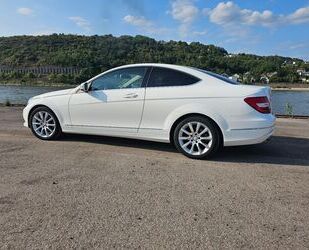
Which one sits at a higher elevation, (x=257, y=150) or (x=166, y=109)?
(x=166, y=109)

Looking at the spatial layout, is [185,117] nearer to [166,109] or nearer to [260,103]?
[166,109]

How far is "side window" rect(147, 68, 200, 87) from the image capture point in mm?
6859

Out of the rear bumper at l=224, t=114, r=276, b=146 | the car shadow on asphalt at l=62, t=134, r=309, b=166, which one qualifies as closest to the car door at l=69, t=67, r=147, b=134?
the car shadow on asphalt at l=62, t=134, r=309, b=166

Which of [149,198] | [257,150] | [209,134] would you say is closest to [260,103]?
[209,134]

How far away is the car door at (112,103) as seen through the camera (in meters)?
7.11

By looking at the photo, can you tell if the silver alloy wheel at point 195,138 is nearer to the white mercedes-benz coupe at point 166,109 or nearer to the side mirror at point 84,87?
the white mercedes-benz coupe at point 166,109

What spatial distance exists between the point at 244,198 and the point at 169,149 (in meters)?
2.92

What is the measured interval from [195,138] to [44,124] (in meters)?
3.13

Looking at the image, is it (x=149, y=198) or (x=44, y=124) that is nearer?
(x=149, y=198)

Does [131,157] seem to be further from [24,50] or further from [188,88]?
[24,50]

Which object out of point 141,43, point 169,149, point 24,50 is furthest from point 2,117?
point 24,50

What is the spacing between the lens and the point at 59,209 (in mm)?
4133

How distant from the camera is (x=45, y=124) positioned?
7957mm

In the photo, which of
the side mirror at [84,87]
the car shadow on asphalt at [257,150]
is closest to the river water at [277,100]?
the car shadow on asphalt at [257,150]
